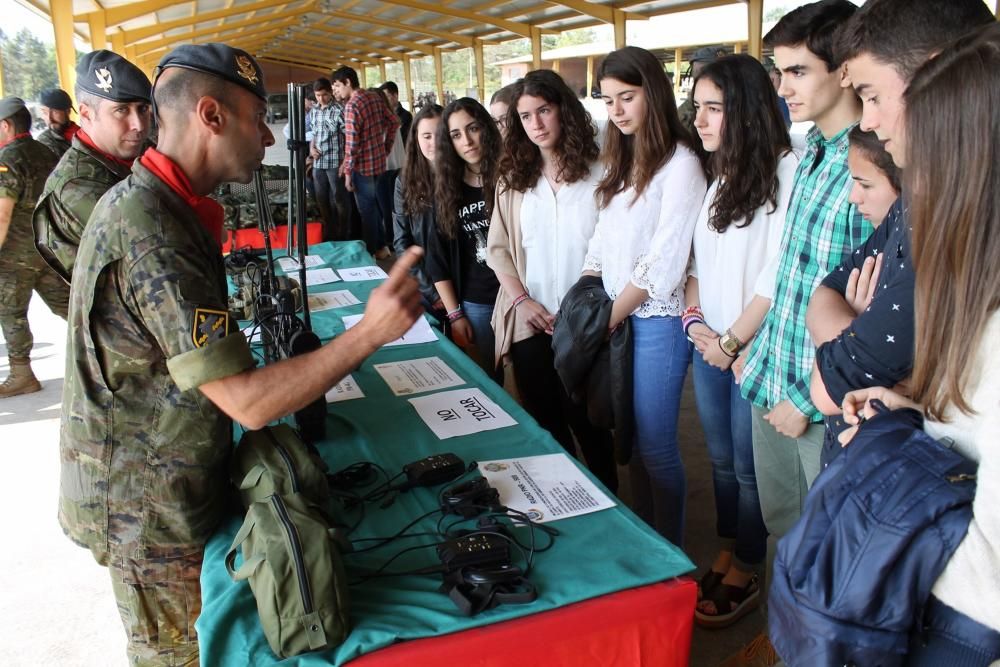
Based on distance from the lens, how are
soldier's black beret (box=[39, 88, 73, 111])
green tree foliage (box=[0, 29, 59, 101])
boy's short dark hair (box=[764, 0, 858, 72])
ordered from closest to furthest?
boy's short dark hair (box=[764, 0, 858, 72]) → soldier's black beret (box=[39, 88, 73, 111]) → green tree foliage (box=[0, 29, 59, 101])

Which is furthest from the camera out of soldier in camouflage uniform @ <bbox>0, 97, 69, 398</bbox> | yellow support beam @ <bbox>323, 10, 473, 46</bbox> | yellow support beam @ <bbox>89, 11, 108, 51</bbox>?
yellow support beam @ <bbox>323, 10, 473, 46</bbox>

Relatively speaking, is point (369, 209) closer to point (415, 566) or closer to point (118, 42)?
point (415, 566)

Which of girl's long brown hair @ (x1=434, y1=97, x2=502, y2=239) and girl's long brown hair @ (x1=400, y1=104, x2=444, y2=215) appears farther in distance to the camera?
girl's long brown hair @ (x1=400, y1=104, x2=444, y2=215)

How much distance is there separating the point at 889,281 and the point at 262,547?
0.97m

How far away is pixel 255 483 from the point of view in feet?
3.70

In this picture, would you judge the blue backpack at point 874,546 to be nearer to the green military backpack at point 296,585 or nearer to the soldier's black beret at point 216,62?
the green military backpack at point 296,585

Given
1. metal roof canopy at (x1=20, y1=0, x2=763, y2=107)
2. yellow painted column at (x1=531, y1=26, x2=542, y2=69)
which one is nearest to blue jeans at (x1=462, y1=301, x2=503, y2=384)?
metal roof canopy at (x1=20, y1=0, x2=763, y2=107)

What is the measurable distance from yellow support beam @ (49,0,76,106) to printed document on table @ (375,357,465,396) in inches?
203

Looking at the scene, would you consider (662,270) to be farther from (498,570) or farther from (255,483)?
(255,483)

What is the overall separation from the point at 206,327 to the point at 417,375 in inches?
36.5

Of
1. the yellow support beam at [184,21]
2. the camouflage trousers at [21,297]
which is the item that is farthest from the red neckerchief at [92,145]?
the yellow support beam at [184,21]

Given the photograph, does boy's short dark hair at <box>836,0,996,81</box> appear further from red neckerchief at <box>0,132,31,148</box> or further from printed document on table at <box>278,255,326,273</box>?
red neckerchief at <box>0,132,31,148</box>

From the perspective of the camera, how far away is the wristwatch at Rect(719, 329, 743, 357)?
1659 mm

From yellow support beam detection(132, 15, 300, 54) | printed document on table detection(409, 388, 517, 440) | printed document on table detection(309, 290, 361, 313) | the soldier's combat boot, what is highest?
yellow support beam detection(132, 15, 300, 54)
